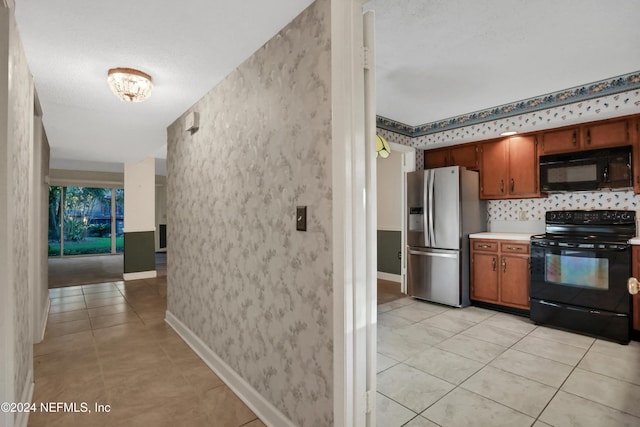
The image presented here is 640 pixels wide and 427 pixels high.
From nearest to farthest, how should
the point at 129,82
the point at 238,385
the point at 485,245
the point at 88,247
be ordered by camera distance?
the point at 238,385
the point at 129,82
the point at 485,245
the point at 88,247

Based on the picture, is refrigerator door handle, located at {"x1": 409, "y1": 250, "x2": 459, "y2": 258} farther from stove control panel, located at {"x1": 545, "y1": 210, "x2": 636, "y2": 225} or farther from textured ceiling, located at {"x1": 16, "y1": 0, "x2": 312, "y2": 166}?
textured ceiling, located at {"x1": 16, "y1": 0, "x2": 312, "y2": 166}

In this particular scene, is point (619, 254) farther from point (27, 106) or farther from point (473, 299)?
point (27, 106)

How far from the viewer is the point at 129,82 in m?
2.25

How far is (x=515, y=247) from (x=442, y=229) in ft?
2.67

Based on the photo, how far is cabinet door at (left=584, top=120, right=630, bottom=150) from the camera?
319 cm

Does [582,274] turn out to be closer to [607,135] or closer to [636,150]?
[636,150]

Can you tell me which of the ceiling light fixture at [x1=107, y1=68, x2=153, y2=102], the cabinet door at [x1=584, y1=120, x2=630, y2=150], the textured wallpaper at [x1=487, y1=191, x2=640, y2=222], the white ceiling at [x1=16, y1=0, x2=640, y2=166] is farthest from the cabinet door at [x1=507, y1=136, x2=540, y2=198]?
the ceiling light fixture at [x1=107, y1=68, x2=153, y2=102]

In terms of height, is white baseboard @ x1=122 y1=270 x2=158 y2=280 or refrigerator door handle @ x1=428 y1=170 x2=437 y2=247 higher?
refrigerator door handle @ x1=428 y1=170 x2=437 y2=247

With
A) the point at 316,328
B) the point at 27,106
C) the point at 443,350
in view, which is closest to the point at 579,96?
the point at 443,350

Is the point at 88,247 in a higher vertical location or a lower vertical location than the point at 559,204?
lower

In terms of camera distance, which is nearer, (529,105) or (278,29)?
(278,29)

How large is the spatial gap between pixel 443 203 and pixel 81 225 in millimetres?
10051

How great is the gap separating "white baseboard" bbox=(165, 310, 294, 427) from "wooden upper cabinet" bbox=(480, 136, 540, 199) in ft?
12.1

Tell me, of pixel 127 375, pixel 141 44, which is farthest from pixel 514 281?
pixel 141 44
